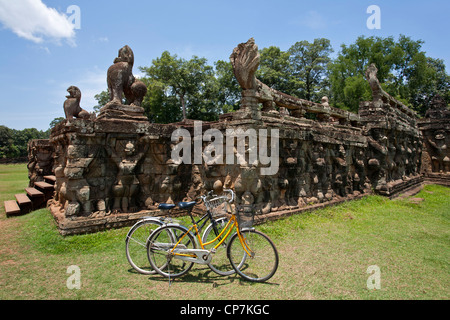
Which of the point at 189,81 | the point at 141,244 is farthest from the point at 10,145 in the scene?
the point at 141,244

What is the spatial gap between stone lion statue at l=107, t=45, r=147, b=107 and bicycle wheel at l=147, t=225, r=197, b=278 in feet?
12.4

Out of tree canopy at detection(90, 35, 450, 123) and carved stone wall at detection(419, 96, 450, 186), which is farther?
tree canopy at detection(90, 35, 450, 123)

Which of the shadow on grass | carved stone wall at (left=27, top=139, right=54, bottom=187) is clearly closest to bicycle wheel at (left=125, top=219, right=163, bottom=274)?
the shadow on grass

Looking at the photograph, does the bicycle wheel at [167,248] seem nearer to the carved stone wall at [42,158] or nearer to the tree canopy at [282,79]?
the carved stone wall at [42,158]

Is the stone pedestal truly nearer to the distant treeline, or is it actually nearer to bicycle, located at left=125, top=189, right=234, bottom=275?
bicycle, located at left=125, top=189, right=234, bottom=275

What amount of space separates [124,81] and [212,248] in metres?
4.83

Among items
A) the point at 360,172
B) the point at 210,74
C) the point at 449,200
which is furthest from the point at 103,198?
the point at 210,74

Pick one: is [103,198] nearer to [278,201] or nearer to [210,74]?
[278,201]

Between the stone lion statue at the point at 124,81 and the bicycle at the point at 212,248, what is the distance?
152 inches

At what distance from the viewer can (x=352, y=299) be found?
3.23 m

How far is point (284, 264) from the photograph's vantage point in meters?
4.20

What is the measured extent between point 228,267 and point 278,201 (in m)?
3.08

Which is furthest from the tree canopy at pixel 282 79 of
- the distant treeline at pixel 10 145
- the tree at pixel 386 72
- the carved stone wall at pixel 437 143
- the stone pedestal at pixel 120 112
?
the distant treeline at pixel 10 145

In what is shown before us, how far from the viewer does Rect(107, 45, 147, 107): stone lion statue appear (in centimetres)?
649
